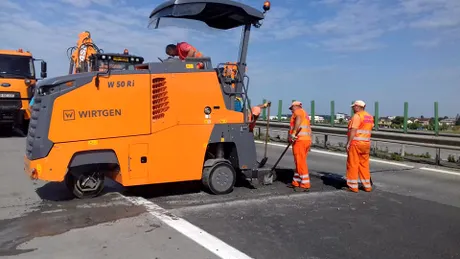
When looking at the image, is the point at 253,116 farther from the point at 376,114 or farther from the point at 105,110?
the point at 376,114

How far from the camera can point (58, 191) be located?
7.41 m

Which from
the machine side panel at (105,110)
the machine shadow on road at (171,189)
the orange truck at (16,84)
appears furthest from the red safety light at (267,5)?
the orange truck at (16,84)

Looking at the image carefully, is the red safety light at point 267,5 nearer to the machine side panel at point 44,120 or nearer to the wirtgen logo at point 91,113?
the wirtgen logo at point 91,113

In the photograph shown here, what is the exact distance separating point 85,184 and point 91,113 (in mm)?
1274

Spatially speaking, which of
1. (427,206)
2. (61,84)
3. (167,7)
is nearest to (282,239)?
(427,206)

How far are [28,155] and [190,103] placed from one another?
2473 mm

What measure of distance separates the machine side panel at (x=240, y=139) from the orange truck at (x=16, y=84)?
12836 millimetres

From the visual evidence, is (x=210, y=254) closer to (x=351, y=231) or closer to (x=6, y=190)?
(x=351, y=231)

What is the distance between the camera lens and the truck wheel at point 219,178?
23.3ft

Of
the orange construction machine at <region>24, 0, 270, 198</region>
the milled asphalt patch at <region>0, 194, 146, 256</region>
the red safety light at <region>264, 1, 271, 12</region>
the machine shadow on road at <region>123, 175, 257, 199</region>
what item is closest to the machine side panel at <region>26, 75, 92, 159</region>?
the orange construction machine at <region>24, 0, 270, 198</region>

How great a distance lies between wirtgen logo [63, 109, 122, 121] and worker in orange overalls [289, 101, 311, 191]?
11.0 feet

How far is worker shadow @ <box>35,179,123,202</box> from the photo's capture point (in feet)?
22.8

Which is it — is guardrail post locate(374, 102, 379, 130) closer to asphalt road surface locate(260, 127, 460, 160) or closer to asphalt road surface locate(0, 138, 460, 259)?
asphalt road surface locate(260, 127, 460, 160)

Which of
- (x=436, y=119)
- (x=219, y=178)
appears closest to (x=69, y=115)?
(x=219, y=178)
